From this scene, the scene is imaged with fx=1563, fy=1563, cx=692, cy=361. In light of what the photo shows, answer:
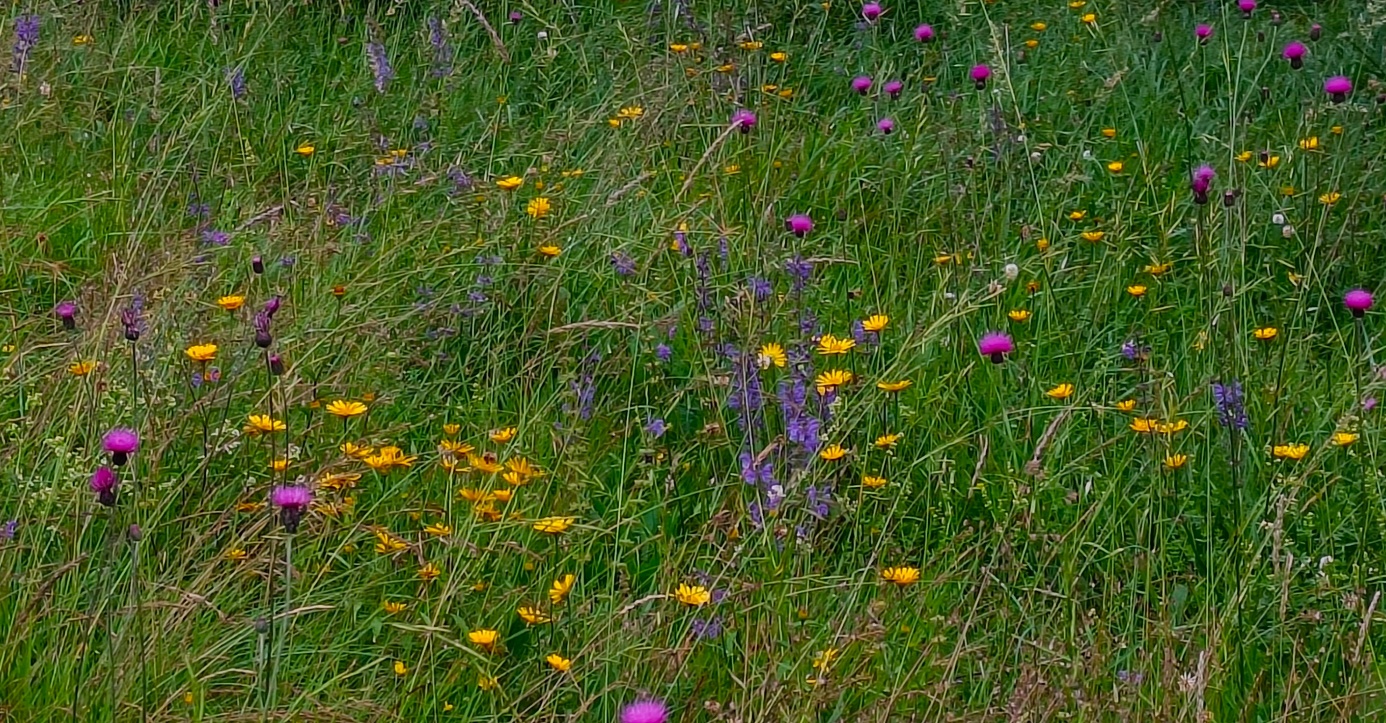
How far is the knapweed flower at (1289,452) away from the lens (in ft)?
6.30

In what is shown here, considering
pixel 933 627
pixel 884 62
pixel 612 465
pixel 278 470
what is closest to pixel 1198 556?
pixel 933 627

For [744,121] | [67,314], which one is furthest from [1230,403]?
[67,314]

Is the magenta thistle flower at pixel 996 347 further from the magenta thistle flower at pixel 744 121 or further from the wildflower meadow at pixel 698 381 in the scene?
the magenta thistle flower at pixel 744 121

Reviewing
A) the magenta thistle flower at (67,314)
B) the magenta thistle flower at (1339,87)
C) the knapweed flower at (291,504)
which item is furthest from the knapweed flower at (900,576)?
the magenta thistle flower at (1339,87)

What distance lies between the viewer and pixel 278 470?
195 centimetres

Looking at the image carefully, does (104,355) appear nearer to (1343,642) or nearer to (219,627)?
(219,627)

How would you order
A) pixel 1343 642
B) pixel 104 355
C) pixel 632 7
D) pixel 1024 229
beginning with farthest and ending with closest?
pixel 632 7 → pixel 1024 229 → pixel 104 355 → pixel 1343 642

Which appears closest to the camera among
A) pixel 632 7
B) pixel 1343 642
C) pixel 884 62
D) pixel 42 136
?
pixel 1343 642

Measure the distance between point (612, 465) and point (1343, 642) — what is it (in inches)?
38.7

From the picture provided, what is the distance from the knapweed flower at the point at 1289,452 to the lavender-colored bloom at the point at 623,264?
1060mm

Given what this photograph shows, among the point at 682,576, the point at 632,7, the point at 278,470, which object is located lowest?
the point at 632,7

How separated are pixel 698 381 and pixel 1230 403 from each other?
0.72 m

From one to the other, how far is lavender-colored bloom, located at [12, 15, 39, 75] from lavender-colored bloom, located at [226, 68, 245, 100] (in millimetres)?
441

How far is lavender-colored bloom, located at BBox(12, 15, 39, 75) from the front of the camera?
3537 mm
